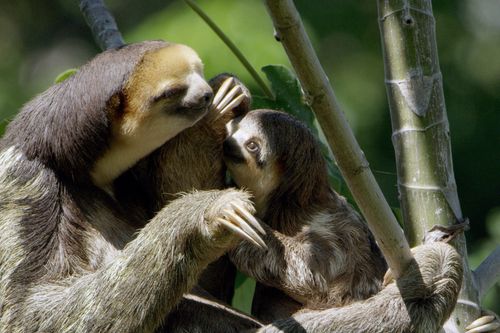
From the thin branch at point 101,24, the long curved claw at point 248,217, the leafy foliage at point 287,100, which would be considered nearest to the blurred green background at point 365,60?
the thin branch at point 101,24

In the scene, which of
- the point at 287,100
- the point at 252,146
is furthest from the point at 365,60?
the point at 252,146

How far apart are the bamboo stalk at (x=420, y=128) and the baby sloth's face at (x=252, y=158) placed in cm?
101

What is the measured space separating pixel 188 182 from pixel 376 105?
12.3 meters

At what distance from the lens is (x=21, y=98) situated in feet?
69.7

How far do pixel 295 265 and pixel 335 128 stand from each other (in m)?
1.63

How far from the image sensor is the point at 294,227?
719cm

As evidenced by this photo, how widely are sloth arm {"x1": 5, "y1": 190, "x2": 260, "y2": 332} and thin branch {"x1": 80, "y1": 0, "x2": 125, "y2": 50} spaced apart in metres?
2.62

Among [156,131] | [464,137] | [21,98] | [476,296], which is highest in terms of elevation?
[156,131]

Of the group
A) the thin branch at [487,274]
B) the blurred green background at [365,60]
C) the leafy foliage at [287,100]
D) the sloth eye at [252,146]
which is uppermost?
the sloth eye at [252,146]

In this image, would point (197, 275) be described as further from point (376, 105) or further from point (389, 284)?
point (376, 105)

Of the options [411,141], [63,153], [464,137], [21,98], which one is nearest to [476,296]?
[411,141]

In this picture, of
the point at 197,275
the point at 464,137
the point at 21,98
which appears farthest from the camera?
the point at 21,98

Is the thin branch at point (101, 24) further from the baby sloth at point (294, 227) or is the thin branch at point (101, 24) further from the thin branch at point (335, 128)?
the thin branch at point (335, 128)

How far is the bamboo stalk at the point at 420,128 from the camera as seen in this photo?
6.48 metres
